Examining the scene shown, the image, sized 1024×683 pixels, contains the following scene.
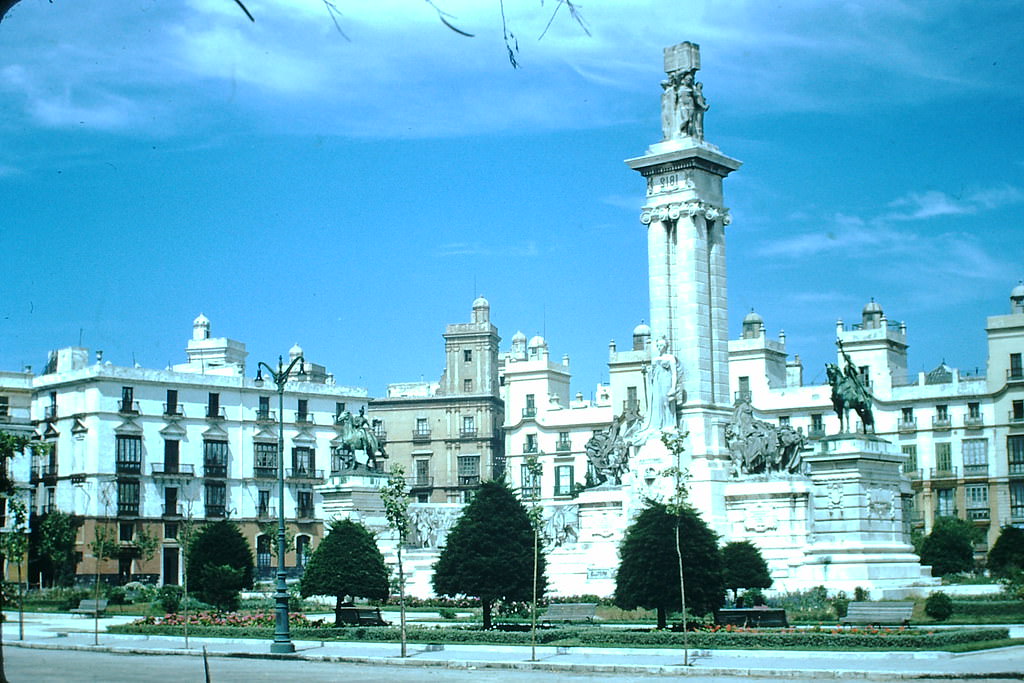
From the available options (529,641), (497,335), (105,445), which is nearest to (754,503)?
(529,641)

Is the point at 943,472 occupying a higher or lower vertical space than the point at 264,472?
lower

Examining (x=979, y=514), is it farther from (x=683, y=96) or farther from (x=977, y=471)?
(x=683, y=96)

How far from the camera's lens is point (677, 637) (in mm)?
31656

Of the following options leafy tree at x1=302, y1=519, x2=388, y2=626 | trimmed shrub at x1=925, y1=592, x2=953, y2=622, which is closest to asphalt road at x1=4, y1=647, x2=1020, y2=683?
leafy tree at x1=302, y1=519, x2=388, y2=626

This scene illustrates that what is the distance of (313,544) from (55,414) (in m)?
16.8

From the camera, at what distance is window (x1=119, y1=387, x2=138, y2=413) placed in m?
80.5

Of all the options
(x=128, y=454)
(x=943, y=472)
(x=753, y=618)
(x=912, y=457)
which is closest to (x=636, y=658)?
(x=753, y=618)

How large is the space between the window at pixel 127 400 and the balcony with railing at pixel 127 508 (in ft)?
17.6

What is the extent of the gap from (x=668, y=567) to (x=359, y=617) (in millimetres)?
11066

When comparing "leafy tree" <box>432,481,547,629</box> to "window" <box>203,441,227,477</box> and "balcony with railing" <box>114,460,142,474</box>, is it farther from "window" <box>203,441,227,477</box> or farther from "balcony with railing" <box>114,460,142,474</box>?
"window" <box>203,441,227,477</box>

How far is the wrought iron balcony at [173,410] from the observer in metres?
82.1

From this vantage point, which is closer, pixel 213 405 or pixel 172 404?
pixel 172 404

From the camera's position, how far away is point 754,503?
4972 centimetres

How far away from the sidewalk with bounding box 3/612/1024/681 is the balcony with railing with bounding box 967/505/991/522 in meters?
48.3
